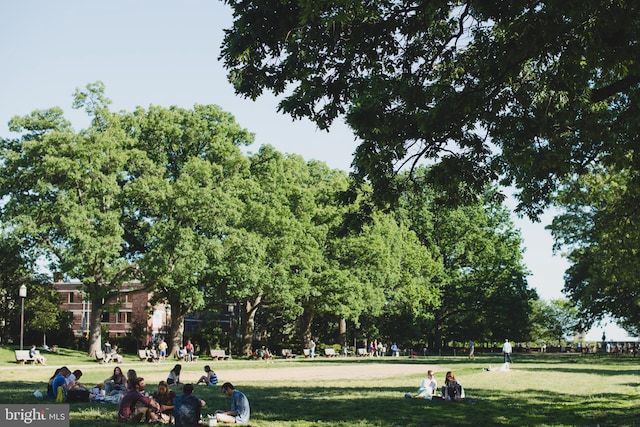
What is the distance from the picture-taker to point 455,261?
252ft

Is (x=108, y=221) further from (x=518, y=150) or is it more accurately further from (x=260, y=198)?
(x=518, y=150)

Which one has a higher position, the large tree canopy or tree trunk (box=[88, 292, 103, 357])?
the large tree canopy

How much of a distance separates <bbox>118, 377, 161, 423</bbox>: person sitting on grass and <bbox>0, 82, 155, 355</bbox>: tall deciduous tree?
29383 millimetres

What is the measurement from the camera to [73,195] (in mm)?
43250

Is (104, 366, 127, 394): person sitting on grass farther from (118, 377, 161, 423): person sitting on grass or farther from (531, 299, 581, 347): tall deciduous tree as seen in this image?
(531, 299, 581, 347): tall deciduous tree

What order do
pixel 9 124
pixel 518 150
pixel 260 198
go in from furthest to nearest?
pixel 260 198, pixel 9 124, pixel 518 150

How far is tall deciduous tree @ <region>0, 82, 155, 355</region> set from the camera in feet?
139

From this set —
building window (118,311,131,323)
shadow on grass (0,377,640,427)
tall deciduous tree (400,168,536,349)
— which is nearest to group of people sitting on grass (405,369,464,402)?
shadow on grass (0,377,640,427)

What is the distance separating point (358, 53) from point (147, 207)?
37.2m

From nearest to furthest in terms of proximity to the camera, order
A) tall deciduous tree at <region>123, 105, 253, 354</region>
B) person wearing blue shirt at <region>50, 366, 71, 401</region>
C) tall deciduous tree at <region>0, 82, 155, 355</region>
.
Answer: person wearing blue shirt at <region>50, 366, 71, 401</region>, tall deciduous tree at <region>0, 82, 155, 355</region>, tall deciduous tree at <region>123, 105, 253, 354</region>

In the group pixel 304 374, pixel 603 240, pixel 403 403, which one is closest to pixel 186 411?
pixel 403 403

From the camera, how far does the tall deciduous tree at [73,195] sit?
4228 centimetres

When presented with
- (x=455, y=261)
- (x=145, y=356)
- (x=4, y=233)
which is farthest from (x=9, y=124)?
(x=455, y=261)

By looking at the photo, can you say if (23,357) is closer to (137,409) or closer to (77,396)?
(77,396)
